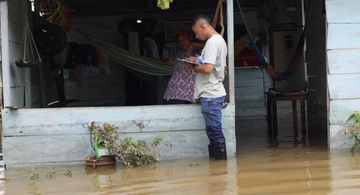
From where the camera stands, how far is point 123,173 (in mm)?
5184

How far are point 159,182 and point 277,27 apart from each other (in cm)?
555

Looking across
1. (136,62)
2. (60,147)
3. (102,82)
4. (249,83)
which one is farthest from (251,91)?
(60,147)

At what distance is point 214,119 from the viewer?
5.53 metres

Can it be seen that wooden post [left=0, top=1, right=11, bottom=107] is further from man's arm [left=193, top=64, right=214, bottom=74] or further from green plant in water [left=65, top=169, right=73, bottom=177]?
man's arm [left=193, top=64, right=214, bottom=74]

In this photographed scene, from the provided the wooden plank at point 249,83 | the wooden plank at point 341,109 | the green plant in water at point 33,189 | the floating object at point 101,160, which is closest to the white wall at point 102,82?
the wooden plank at point 249,83

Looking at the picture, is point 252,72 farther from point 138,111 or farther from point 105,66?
point 138,111

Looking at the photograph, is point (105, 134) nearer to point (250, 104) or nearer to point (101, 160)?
point (101, 160)

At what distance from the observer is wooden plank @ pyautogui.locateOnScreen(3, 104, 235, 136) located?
5609 mm

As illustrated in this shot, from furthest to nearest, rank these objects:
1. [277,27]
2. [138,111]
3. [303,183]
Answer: [277,27] → [138,111] → [303,183]

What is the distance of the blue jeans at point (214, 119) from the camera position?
552 centimetres

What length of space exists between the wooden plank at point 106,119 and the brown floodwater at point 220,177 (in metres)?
0.40

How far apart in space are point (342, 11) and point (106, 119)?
305 centimetres

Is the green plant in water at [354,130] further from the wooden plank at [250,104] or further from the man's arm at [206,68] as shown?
the wooden plank at [250,104]

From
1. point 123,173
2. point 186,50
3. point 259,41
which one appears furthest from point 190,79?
point 259,41
